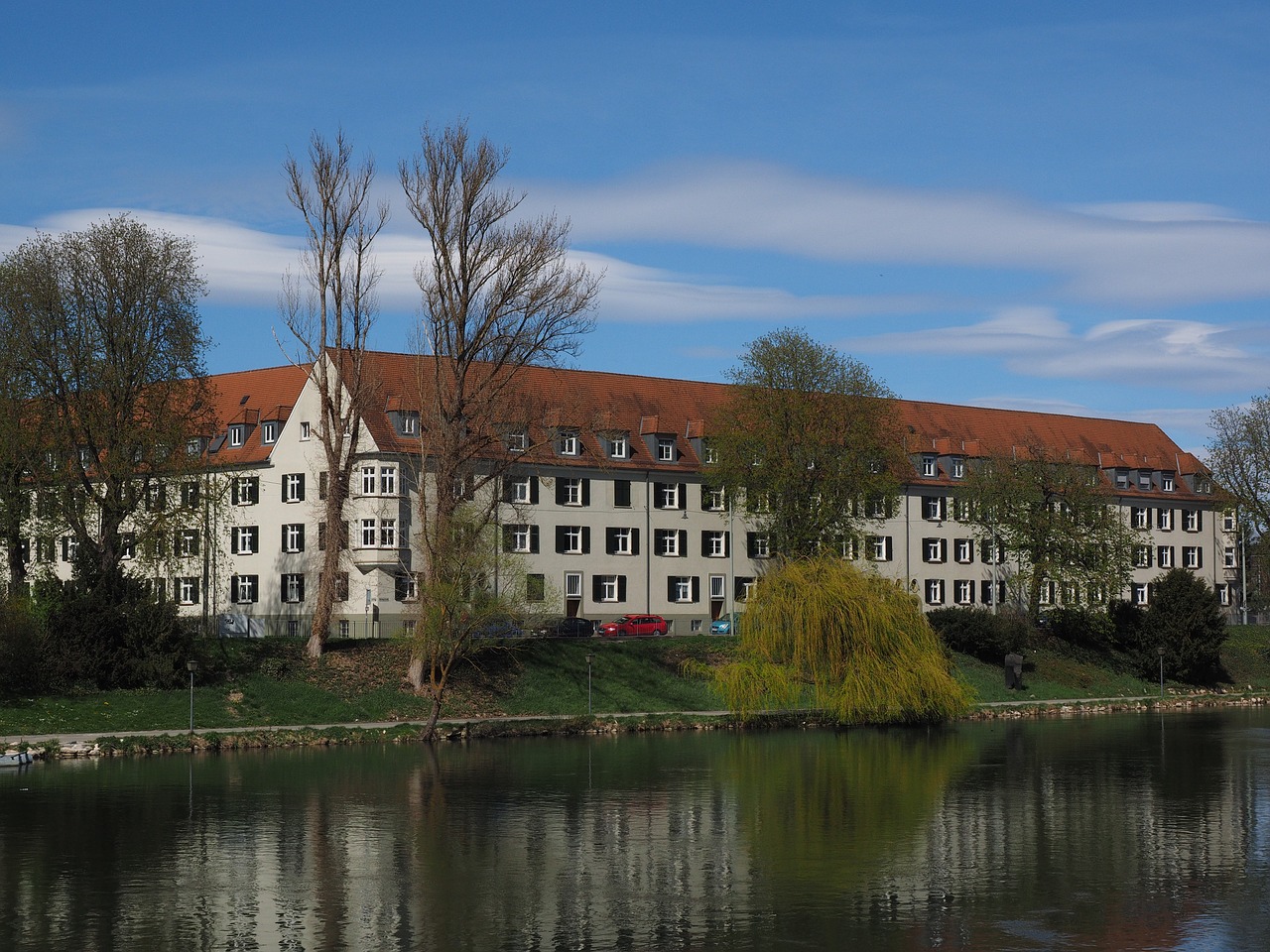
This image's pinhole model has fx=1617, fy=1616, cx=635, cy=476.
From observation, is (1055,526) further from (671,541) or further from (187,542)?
(187,542)

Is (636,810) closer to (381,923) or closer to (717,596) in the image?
(381,923)

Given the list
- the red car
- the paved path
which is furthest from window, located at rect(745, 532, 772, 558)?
the paved path

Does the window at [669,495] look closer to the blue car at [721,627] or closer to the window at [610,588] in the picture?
the window at [610,588]

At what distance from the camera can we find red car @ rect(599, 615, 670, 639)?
293 feet

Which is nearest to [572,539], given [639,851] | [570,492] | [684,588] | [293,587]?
[570,492]

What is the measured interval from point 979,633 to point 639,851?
57331 mm

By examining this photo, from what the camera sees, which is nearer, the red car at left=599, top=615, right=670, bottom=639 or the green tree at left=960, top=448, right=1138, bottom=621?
the red car at left=599, top=615, right=670, bottom=639

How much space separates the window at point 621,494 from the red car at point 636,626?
6.93 m

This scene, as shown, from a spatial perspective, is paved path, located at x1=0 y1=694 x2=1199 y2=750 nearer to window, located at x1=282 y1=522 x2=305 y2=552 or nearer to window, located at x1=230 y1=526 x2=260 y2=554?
window, located at x1=282 y1=522 x2=305 y2=552

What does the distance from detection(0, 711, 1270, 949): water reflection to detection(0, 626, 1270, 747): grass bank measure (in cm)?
848

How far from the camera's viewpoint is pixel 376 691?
208ft

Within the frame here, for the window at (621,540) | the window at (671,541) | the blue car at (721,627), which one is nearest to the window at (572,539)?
the window at (621,540)

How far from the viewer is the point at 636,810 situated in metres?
35.3

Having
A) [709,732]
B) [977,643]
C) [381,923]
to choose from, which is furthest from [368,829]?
[977,643]
